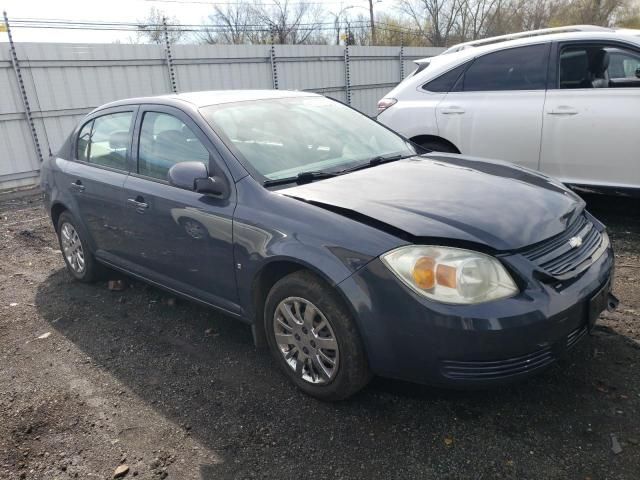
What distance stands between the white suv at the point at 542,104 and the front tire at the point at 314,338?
142 inches

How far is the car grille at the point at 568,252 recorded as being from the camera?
8.05 feet

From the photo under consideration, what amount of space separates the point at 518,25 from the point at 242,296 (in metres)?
41.7

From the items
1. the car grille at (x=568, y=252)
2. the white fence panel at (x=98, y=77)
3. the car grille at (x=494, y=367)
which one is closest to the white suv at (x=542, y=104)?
the car grille at (x=568, y=252)

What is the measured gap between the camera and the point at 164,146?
364 centimetres

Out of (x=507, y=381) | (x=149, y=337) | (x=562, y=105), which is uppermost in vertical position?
(x=562, y=105)

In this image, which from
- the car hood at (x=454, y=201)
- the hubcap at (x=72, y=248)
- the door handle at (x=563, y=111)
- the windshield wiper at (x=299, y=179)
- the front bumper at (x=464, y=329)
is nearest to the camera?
the front bumper at (x=464, y=329)

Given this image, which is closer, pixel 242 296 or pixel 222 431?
pixel 222 431

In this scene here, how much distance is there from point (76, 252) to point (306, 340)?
9.67ft

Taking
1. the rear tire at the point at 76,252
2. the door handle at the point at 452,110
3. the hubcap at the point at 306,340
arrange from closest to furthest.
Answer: the hubcap at the point at 306,340
the rear tire at the point at 76,252
the door handle at the point at 452,110

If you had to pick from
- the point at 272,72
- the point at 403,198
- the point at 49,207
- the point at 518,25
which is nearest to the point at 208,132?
the point at 403,198

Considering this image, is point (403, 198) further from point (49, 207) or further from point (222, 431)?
point (49, 207)

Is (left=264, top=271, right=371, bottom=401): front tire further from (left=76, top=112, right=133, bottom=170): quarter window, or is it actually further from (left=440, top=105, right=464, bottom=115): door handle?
(left=440, top=105, right=464, bottom=115): door handle

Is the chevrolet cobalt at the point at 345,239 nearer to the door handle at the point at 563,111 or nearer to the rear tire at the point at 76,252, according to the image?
the rear tire at the point at 76,252

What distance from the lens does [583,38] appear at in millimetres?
5047
